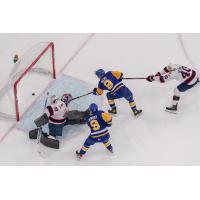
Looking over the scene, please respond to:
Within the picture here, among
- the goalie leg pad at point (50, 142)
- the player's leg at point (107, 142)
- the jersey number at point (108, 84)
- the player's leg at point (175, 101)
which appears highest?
the jersey number at point (108, 84)

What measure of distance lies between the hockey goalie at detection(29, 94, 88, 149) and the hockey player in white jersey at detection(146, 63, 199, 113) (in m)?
1.30

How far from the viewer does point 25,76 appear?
24.9ft

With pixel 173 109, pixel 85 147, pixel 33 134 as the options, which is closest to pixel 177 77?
pixel 173 109

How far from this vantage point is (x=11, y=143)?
6852 mm

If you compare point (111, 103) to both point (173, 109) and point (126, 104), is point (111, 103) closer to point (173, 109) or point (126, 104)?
point (126, 104)

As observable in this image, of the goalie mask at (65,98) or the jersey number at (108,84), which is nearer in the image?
the goalie mask at (65,98)

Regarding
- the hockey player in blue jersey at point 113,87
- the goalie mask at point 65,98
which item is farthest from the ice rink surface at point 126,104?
the goalie mask at point 65,98

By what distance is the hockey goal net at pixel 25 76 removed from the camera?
23.4 ft

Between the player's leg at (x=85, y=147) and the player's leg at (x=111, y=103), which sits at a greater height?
the player's leg at (x=111, y=103)

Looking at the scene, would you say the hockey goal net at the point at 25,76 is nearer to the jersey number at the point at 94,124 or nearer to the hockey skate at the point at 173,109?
the jersey number at the point at 94,124

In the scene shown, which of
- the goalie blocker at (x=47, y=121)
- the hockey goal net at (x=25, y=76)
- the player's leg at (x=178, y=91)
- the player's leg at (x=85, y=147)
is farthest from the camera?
the player's leg at (x=178, y=91)

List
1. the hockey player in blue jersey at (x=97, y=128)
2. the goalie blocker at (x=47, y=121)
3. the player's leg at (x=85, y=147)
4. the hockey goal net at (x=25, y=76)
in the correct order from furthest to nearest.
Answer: the hockey goal net at (x=25, y=76), the goalie blocker at (x=47, y=121), the player's leg at (x=85, y=147), the hockey player in blue jersey at (x=97, y=128)

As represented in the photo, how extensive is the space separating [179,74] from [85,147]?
1.65m

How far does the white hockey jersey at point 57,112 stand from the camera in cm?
666
